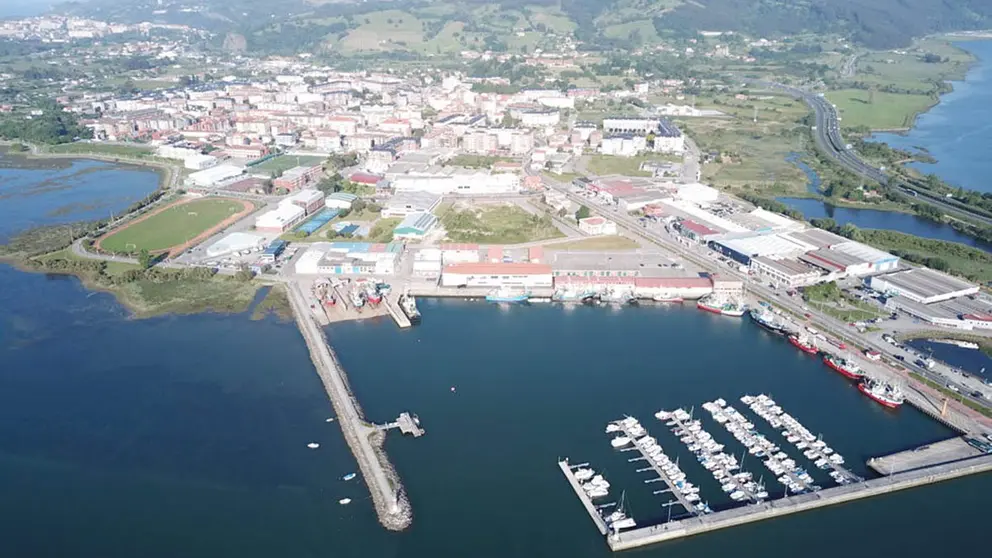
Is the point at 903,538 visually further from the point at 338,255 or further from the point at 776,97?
the point at 776,97

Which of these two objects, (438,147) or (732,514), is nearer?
(732,514)

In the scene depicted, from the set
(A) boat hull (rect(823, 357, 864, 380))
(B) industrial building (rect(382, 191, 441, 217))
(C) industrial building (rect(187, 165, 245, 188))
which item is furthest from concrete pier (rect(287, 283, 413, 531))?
(C) industrial building (rect(187, 165, 245, 188))

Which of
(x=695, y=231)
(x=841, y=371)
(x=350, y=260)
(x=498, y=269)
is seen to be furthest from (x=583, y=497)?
(x=695, y=231)

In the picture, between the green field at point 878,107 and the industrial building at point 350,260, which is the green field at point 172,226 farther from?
the green field at point 878,107

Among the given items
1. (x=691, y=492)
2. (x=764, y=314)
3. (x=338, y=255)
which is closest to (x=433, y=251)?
(x=338, y=255)

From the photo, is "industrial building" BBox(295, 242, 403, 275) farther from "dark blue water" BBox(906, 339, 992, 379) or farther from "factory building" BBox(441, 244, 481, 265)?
"dark blue water" BBox(906, 339, 992, 379)
